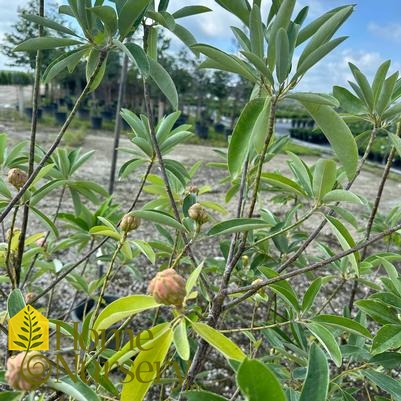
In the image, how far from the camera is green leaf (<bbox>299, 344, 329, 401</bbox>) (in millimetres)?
362

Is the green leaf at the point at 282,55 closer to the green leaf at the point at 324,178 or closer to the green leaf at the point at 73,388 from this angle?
the green leaf at the point at 324,178

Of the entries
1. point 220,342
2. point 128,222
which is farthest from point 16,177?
point 220,342

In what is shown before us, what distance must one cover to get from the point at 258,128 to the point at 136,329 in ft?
4.39

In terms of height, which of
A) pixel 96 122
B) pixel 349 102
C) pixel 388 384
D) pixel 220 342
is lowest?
pixel 96 122

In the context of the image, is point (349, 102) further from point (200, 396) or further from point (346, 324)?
point (200, 396)

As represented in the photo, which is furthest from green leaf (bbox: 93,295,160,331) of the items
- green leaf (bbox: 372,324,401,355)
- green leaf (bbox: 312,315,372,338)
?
green leaf (bbox: 372,324,401,355)

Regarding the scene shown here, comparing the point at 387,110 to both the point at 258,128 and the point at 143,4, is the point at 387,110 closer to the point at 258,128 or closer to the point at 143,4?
the point at 258,128

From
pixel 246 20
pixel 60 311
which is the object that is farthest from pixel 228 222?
pixel 60 311

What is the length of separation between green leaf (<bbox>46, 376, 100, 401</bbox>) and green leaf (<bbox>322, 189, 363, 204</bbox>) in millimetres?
326

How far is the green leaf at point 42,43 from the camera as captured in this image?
474mm

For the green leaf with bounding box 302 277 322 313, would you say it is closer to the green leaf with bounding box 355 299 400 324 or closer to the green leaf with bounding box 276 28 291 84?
the green leaf with bounding box 355 299 400 324

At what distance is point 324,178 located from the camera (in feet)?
1.67

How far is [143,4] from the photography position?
44 cm

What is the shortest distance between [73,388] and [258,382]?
177 mm
